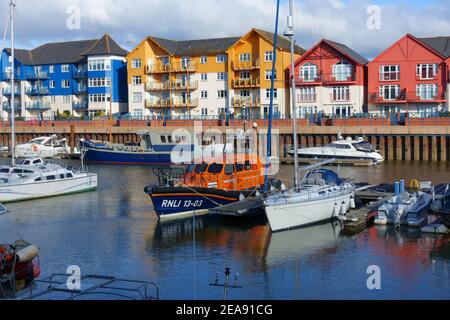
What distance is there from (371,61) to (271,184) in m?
38.4

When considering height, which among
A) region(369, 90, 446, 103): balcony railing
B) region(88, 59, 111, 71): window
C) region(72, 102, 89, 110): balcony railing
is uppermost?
region(88, 59, 111, 71): window

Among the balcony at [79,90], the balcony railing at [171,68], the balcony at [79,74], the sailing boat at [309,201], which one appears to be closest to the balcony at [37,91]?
the balcony at [79,90]

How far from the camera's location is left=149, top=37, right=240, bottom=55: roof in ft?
245

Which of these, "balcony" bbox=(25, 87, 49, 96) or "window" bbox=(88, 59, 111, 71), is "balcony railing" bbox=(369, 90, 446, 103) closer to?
"window" bbox=(88, 59, 111, 71)

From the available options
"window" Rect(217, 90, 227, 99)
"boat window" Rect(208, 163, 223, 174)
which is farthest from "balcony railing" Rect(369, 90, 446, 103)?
"boat window" Rect(208, 163, 223, 174)

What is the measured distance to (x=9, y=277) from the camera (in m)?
14.7

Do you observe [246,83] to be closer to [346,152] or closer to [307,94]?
[307,94]

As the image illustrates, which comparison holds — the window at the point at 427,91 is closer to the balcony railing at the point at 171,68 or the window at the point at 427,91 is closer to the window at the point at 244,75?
the window at the point at 244,75

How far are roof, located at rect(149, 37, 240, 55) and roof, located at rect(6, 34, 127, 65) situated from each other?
320 inches

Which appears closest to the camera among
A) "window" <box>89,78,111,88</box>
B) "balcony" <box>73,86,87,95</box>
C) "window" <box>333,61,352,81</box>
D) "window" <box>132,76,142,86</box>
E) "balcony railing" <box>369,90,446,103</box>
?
"balcony railing" <box>369,90,446,103</box>

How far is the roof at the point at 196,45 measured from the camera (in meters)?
74.7

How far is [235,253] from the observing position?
22406 mm

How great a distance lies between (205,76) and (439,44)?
25902 millimetres
